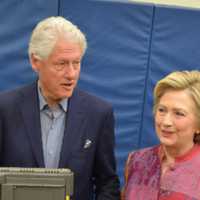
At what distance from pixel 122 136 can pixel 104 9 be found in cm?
100

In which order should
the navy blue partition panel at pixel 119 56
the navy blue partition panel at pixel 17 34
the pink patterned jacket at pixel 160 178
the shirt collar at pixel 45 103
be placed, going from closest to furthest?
the pink patterned jacket at pixel 160 178 → the shirt collar at pixel 45 103 → the navy blue partition panel at pixel 17 34 → the navy blue partition panel at pixel 119 56

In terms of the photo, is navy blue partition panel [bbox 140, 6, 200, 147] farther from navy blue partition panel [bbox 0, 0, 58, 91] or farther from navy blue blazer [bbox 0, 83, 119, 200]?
navy blue blazer [bbox 0, 83, 119, 200]

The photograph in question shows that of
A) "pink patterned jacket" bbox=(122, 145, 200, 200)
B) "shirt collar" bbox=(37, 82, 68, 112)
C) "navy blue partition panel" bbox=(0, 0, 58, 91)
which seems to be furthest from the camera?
"navy blue partition panel" bbox=(0, 0, 58, 91)

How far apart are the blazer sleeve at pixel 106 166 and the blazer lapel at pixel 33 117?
0.21m

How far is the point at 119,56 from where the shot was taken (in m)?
3.59

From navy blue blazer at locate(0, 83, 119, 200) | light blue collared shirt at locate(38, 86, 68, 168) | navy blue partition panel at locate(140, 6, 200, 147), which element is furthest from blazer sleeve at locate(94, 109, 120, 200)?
navy blue partition panel at locate(140, 6, 200, 147)

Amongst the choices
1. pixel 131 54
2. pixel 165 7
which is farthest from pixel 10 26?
pixel 165 7

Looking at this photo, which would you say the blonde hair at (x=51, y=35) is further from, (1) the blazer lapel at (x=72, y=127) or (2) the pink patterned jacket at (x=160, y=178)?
(2) the pink patterned jacket at (x=160, y=178)

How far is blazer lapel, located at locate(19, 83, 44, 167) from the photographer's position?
152cm

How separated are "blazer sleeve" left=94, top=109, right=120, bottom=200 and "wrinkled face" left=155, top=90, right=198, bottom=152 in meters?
0.20

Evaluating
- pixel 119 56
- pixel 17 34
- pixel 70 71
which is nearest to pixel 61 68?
pixel 70 71

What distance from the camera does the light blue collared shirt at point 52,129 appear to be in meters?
1.55

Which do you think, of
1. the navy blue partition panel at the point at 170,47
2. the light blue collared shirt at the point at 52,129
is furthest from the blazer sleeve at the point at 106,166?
the navy blue partition panel at the point at 170,47

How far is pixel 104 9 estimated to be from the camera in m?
3.48
